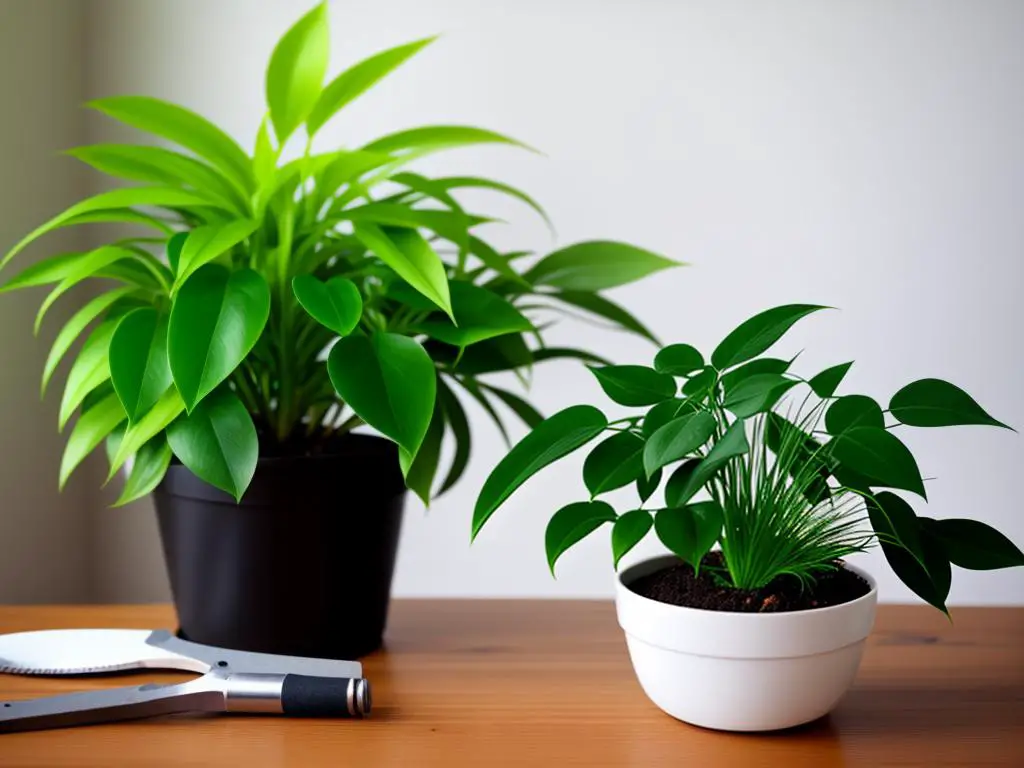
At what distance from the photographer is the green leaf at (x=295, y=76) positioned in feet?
2.76

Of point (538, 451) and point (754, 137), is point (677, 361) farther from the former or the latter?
point (754, 137)

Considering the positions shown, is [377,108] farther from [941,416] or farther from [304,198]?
[941,416]

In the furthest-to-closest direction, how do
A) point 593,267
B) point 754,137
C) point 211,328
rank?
1. point 754,137
2. point 593,267
3. point 211,328

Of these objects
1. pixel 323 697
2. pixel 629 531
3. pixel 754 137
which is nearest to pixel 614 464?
pixel 629 531

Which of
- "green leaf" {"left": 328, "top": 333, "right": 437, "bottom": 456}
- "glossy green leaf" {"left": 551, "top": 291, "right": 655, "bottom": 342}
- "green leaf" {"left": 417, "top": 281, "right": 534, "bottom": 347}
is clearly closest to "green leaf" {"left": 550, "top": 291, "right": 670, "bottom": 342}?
"glossy green leaf" {"left": 551, "top": 291, "right": 655, "bottom": 342}

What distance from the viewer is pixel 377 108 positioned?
137 cm

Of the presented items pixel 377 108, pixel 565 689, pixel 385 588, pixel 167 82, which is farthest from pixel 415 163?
pixel 565 689

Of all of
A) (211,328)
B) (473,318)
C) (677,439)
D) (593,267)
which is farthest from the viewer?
(593,267)

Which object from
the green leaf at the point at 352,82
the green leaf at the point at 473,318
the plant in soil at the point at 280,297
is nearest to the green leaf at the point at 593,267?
the plant in soil at the point at 280,297

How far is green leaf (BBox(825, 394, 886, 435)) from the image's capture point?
70 cm

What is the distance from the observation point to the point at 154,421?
0.77 metres

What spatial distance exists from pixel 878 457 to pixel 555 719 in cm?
30

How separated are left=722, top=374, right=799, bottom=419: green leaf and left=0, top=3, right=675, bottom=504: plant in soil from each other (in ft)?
0.68

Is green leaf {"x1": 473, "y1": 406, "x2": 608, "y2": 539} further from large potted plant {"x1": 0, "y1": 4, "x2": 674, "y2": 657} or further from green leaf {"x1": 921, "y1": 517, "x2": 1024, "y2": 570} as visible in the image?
green leaf {"x1": 921, "y1": 517, "x2": 1024, "y2": 570}
